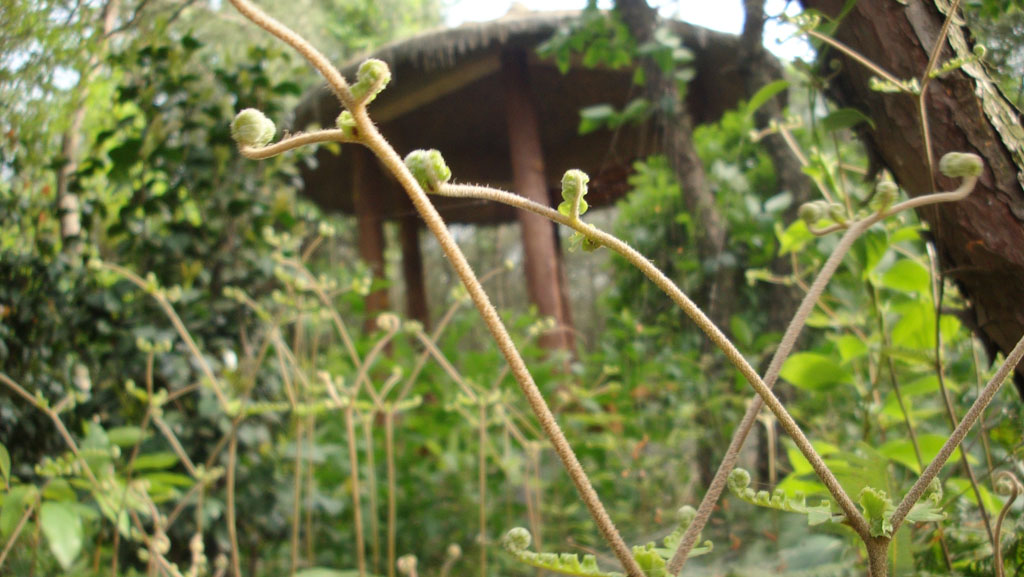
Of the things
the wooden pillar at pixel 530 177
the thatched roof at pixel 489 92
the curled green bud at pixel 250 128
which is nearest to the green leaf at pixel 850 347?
the curled green bud at pixel 250 128

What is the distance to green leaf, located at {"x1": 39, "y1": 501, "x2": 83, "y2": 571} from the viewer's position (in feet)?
2.34

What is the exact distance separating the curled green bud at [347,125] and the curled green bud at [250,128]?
3 cm

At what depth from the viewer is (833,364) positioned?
88 centimetres

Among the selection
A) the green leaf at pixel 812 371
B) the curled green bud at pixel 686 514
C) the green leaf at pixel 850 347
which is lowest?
the green leaf at pixel 812 371

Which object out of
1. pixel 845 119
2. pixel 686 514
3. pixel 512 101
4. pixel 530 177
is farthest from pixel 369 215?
pixel 686 514

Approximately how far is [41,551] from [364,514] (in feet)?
3.23

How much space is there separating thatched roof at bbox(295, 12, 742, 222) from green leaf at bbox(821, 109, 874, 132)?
4.11ft

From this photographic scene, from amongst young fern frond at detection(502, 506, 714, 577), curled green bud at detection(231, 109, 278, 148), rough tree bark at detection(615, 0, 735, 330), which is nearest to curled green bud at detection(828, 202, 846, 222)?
young fern frond at detection(502, 506, 714, 577)

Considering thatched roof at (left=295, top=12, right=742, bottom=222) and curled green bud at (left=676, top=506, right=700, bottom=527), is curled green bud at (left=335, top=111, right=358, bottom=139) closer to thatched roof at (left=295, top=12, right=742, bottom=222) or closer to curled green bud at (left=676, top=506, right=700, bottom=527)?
curled green bud at (left=676, top=506, right=700, bottom=527)

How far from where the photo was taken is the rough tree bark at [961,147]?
0.61 metres

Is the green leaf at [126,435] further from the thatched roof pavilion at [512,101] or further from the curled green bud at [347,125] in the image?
the thatched roof pavilion at [512,101]

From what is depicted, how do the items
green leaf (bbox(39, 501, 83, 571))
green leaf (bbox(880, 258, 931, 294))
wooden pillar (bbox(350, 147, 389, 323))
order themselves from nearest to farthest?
green leaf (bbox(39, 501, 83, 571)), green leaf (bbox(880, 258, 931, 294)), wooden pillar (bbox(350, 147, 389, 323))

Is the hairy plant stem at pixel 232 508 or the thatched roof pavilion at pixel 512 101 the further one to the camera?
the thatched roof pavilion at pixel 512 101

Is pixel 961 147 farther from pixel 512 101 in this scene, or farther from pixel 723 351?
pixel 512 101
